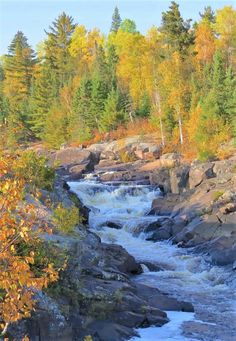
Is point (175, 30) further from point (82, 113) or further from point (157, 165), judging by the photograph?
point (157, 165)

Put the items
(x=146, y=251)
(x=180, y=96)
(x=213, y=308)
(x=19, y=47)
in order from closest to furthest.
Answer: (x=213, y=308) → (x=146, y=251) → (x=180, y=96) → (x=19, y=47)

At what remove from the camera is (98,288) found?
436 inches

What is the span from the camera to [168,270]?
17594mm

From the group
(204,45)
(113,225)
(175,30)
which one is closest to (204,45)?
(204,45)

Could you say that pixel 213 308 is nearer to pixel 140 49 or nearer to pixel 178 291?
pixel 178 291

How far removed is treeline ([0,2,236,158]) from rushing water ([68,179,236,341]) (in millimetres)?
6690

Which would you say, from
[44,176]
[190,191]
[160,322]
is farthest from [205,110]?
[160,322]

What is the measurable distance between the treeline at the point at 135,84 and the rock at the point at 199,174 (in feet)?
14.1

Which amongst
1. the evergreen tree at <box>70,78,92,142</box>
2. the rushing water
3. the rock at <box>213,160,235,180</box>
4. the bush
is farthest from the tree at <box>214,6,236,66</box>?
the bush

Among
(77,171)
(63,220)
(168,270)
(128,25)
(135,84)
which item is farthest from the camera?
(128,25)

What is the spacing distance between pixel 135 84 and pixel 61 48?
21.5 meters

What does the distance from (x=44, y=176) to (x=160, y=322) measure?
662cm

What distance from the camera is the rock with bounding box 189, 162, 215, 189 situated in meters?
29.7

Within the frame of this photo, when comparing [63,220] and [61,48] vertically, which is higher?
[61,48]
